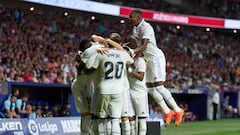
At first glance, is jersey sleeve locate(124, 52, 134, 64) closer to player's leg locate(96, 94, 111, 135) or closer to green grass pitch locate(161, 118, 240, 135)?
player's leg locate(96, 94, 111, 135)

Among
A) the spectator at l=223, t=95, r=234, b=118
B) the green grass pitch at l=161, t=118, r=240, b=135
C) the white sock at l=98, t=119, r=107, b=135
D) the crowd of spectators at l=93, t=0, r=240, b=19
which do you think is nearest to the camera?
the white sock at l=98, t=119, r=107, b=135

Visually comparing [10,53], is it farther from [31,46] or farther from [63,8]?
[63,8]

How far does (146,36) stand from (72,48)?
15.9 metres

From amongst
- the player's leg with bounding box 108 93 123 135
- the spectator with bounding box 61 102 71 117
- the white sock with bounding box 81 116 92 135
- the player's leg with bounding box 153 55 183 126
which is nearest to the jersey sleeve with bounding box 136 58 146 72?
the player's leg with bounding box 153 55 183 126

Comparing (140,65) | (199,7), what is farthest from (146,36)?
(199,7)

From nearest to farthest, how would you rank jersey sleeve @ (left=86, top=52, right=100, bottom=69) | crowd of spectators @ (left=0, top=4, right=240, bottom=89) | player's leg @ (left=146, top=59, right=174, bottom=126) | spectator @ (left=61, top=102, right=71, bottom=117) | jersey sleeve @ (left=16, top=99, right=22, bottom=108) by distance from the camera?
jersey sleeve @ (left=86, top=52, right=100, bottom=69) < player's leg @ (left=146, top=59, right=174, bottom=126) < jersey sleeve @ (left=16, top=99, right=22, bottom=108) < spectator @ (left=61, top=102, right=71, bottom=117) < crowd of spectators @ (left=0, top=4, right=240, bottom=89)

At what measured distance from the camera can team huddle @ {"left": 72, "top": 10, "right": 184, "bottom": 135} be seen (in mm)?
10945

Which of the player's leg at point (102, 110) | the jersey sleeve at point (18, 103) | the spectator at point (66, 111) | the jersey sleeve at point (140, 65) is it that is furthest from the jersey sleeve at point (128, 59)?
the spectator at point (66, 111)

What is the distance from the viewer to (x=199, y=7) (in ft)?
135

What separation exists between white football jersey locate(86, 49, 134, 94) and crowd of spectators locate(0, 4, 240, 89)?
32.6 ft

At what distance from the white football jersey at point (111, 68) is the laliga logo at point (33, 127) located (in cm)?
498

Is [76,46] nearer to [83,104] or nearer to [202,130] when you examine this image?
[202,130]

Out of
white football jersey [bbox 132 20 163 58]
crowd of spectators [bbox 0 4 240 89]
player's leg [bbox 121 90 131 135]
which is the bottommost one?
player's leg [bbox 121 90 131 135]

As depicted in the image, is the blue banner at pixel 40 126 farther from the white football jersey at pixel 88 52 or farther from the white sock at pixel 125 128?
the white football jersey at pixel 88 52
